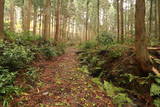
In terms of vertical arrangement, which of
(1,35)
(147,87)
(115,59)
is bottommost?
(147,87)

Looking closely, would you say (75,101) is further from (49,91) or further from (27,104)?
(27,104)

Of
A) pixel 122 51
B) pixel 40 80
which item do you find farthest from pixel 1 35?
pixel 122 51

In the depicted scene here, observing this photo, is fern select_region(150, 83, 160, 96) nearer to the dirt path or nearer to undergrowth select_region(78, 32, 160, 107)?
undergrowth select_region(78, 32, 160, 107)

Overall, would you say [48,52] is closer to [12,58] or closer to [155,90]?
[12,58]

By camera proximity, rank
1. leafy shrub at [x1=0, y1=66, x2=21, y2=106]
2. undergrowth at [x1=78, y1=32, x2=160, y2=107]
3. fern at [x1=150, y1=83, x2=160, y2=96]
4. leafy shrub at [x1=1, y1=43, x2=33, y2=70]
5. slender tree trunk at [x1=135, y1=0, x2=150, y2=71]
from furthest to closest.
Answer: slender tree trunk at [x1=135, y1=0, x2=150, y2=71] < leafy shrub at [x1=1, y1=43, x2=33, y2=70] < undergrowth at [x1=78, y1=32, x2=160, y2=107] < fern at [x1=150, y1=83, x2=160, y2=96] < leafy shrub at [x1=0, y1=66, x2=21, y2=106]

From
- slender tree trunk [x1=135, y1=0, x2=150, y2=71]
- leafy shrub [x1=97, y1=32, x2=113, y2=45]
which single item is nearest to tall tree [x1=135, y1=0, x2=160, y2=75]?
slender tree trunk [x1=135, y1=0, x2=150, y2=71]

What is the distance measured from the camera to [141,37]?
5.54 meters

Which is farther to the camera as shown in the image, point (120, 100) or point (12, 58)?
point (12, 58)

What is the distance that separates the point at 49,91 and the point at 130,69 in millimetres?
3847

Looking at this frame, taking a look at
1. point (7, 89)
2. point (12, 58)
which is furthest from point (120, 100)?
point (12, 58)

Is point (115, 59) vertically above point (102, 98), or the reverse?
point (115, 59)

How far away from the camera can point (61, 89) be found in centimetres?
470

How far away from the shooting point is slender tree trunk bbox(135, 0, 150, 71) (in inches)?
211

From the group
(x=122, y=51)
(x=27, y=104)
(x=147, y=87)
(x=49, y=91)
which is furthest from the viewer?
(x=122, y=51)
